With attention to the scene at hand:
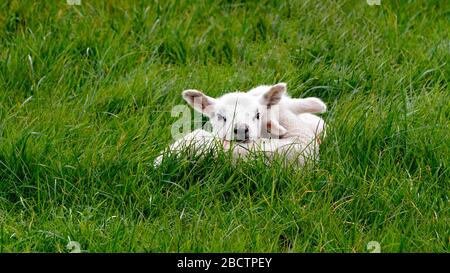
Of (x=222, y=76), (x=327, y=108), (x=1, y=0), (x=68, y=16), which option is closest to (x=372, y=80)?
(x=327, y=108)

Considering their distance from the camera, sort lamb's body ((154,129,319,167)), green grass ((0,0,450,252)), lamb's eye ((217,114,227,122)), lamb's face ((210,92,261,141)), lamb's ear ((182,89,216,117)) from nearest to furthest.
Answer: green grass ((0,0,450,252))
lamb's body ((154,129,319,167))
lamb's face ((210,92,261,141))
lamb's eye ((217,114,227,122))
lamb's ear ((182,89,216,117))

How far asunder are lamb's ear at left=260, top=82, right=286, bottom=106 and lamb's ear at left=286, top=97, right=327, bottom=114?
0.41 ft

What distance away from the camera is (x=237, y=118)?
625 cm

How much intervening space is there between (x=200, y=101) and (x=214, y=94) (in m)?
0.64

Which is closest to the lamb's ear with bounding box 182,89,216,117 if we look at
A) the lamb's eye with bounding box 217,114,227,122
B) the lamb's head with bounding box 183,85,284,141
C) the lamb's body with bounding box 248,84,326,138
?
the lamb's head with bounding box 183,85,284,141

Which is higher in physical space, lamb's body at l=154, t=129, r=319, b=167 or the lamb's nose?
the lamb's nose

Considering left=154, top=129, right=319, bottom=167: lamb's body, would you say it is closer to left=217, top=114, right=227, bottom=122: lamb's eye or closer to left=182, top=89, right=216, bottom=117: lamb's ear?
left=217, top=114, right=227, bottom=122: lamb's eye

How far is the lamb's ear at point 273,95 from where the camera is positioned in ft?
21.5

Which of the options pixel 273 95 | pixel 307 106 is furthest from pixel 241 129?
pixel 307 106

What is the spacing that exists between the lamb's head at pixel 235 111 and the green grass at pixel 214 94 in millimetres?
239

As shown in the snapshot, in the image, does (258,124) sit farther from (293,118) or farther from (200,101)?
(200,101)

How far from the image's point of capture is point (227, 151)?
6.09m

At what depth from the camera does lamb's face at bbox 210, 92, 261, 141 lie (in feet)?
20.3
